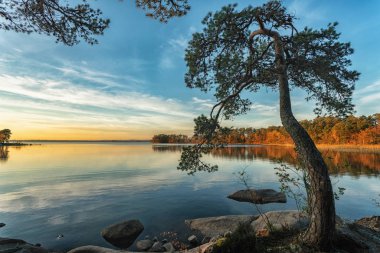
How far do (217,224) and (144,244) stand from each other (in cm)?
454

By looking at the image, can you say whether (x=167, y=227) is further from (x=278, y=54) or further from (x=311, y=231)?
(x=278, y=54)

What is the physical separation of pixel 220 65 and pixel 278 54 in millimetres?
1964

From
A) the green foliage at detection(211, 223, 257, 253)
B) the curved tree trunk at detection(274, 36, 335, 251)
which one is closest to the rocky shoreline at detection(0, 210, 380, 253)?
the green foliage at detection(211, 223, 257, 253)

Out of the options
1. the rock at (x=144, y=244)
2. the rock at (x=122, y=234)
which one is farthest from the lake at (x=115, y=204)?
the rock at (x=144, y=244)

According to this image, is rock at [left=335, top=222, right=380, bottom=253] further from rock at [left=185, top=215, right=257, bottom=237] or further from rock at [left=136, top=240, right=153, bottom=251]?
rock at [left=136, top=240, right=153, bottom=251]

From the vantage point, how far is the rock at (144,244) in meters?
12.5

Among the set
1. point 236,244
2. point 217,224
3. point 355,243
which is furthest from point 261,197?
point 236,244

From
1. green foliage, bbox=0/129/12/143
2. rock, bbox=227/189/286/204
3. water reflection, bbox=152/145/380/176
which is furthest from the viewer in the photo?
green foliage, bbox=0/129/12/143

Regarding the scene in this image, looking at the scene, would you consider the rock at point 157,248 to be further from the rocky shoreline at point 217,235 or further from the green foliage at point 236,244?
the green foliage at point 236,244

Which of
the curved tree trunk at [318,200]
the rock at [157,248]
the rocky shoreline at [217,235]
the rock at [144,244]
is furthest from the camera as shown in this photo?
the rock at [144,244]

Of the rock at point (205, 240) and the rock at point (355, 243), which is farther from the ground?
the rock at point (355, 243)

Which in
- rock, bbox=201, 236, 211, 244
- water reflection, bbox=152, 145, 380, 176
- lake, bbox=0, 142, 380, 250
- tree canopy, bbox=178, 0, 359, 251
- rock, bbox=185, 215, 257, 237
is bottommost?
lake, bbox=0, 142, 380, 250

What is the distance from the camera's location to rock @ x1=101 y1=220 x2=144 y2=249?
1345 cm

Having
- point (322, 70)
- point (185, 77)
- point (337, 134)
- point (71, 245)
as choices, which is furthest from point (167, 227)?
point (337, 134)
